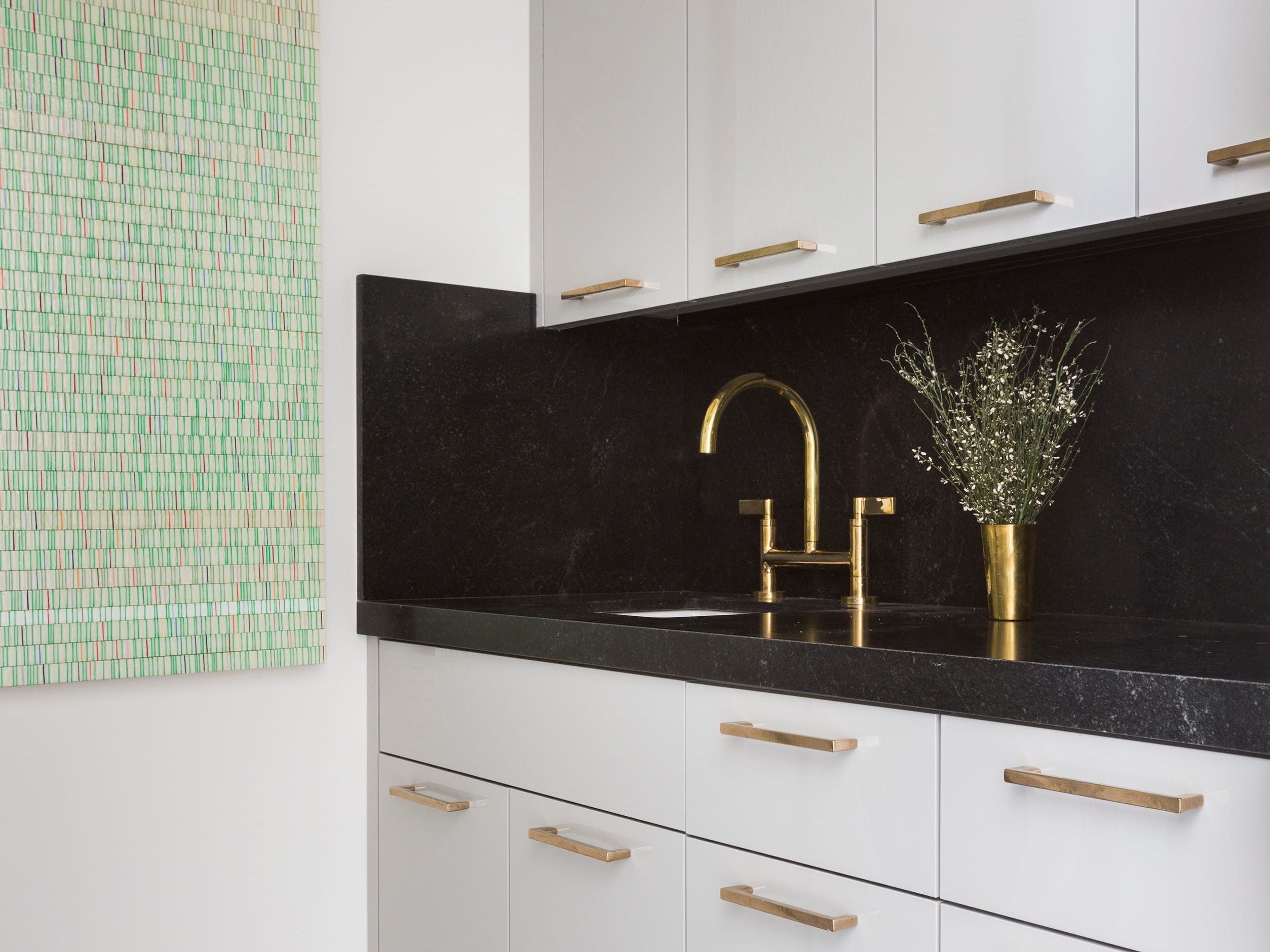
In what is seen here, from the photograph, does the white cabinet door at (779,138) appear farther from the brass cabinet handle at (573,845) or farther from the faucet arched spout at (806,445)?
the brass cabinet handle at (573,845)

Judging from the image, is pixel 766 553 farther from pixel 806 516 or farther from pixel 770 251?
pixel 770 251

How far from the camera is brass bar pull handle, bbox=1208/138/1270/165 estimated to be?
1.23m

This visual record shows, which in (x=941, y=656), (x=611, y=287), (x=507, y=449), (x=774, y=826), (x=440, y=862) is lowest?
(x=440, y=862)

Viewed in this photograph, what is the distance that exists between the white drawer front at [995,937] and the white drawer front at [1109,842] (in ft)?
0.03

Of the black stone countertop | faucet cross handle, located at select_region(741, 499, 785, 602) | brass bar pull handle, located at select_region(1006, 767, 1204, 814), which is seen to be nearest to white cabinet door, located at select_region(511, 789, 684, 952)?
the black stone countertop

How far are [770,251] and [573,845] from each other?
0.90 meters

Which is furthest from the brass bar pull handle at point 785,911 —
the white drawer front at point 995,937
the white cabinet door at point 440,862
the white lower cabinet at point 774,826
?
the white cabinet door at point 440,862

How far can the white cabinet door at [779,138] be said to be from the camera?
1.68 meters

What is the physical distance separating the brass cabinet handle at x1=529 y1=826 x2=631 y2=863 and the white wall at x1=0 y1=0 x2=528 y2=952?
0.52 meters

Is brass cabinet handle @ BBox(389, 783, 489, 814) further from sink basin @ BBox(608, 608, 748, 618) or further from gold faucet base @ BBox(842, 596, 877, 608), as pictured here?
gold faucet base @ BBox(842, 596, 877, 608)

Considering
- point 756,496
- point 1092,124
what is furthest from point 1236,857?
point 756,496

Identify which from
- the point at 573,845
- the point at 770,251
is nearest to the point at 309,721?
the point at 573,845

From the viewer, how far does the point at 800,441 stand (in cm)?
222

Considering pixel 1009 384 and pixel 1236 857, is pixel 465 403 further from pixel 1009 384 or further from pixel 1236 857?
pixel 1236 857
